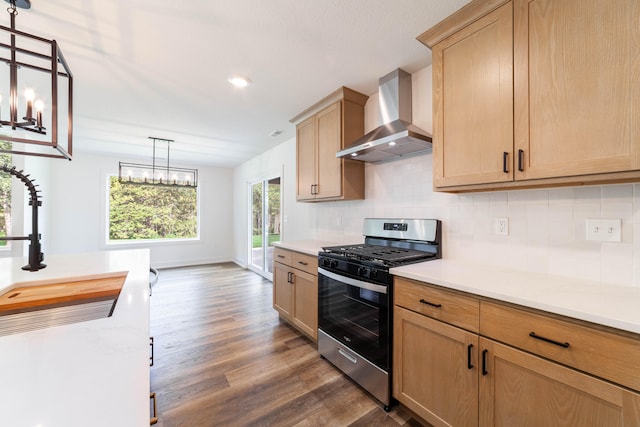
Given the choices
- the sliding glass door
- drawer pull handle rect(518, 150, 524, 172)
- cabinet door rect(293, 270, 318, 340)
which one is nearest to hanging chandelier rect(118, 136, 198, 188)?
the sliding glass door

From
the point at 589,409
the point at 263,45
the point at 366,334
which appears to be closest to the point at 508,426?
the point at 589,409

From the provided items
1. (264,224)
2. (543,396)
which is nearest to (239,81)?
(543,396)

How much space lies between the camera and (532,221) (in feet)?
5.18

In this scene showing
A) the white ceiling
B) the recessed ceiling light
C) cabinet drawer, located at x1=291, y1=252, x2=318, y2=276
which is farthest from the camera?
cabinet drawer, located at x1=291, y1=252, x2=318, y2=276

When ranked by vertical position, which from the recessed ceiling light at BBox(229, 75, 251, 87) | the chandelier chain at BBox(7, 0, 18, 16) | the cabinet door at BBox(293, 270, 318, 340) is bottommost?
the cabinet door at BBox(293, 270, 318, 340)

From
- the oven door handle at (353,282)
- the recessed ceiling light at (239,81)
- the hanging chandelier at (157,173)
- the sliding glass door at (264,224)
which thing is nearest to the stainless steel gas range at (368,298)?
the oven door handle at (353,282)

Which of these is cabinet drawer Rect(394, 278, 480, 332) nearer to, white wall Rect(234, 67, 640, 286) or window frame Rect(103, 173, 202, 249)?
white wall Rect(234, 67, 640, 286)

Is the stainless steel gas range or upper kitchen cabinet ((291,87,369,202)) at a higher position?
upper kitchen cabinet ((291,87,369,202))

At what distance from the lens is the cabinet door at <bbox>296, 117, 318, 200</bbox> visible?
116 inches

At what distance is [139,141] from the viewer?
4.16 meters

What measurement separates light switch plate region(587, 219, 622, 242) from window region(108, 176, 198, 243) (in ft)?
21.1

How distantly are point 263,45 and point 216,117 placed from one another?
5.19ft

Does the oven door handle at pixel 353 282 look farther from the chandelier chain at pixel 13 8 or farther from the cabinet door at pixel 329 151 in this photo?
the chandelier chain at pixel 13 8

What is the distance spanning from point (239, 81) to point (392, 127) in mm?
1393
